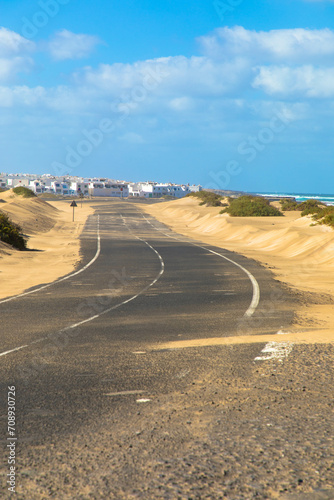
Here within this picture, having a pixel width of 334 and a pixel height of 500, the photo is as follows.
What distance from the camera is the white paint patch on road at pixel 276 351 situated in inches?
346

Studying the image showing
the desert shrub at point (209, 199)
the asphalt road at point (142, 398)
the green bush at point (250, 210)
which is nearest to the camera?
the asphalt road at point (142, 398)

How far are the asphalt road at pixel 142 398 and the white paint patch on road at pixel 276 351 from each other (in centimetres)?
5

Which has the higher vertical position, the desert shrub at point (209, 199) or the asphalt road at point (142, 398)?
the desert shrub at point (209, 199)

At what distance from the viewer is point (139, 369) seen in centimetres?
834

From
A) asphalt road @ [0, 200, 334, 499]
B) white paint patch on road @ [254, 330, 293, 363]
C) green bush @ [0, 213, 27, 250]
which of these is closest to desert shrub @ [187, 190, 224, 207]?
green bush @ [0, 213, 27, 250]

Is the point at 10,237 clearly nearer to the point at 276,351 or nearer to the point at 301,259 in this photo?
the point at 301,259

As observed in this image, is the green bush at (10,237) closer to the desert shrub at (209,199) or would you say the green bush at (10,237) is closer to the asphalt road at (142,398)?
the asphalt road at (142,398)

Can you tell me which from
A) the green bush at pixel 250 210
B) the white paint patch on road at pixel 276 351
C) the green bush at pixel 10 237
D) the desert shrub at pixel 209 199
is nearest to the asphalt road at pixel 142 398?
the white paint patch on road at pixel 276 351

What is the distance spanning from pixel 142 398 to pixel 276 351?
3.19m

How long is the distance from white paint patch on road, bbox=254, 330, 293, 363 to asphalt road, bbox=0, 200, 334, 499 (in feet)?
0.18

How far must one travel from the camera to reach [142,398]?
6969mm

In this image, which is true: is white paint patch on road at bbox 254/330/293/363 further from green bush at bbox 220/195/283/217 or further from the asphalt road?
green bush at bbox 220/195/283/217

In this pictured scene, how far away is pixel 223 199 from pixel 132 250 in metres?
83.6

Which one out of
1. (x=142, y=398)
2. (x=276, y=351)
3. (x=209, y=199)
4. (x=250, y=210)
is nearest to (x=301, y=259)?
(x=276, y=351)
